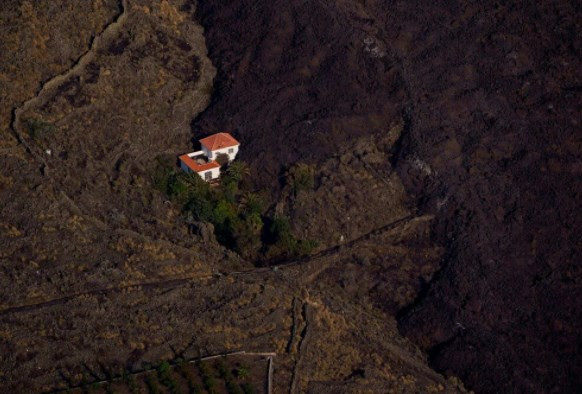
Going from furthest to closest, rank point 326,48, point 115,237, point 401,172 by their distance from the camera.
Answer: point 326,48 → point 401,172 → point 115,237

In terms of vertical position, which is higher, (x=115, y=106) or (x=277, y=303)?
(x=115, y=106)

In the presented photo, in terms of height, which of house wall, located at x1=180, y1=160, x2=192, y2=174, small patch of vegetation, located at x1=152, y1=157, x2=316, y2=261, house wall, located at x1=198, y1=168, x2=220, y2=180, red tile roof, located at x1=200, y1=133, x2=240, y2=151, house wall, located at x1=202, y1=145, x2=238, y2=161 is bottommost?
small patch of vegetation, located at x1=152, y1=157, x2=316, y2=261

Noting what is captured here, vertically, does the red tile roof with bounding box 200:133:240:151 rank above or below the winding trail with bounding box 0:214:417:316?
above

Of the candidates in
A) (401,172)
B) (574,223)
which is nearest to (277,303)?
(401,172)

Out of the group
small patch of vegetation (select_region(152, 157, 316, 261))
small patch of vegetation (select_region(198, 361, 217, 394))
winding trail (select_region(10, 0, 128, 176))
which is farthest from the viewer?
winding trail (select_region(10, 0, 128, 176))

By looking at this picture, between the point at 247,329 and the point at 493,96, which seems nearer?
the point at 247,329

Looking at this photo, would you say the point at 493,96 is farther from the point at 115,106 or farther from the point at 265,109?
the point at 115,106

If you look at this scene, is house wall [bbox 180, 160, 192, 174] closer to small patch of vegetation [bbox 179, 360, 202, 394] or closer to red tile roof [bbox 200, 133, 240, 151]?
red tile roof [bbox 200, 133, 240, 151]

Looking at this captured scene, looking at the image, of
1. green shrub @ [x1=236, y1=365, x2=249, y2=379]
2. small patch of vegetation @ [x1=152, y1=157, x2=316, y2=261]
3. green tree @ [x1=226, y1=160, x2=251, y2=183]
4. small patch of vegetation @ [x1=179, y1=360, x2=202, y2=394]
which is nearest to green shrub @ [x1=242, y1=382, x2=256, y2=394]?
green shrub @ [x1=236, y1=365, x2=249, y2=379]
